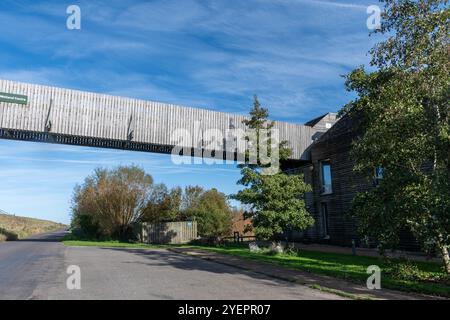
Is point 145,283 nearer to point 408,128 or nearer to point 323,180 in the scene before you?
point 408,128

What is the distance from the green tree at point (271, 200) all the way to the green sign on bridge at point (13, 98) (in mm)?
12989

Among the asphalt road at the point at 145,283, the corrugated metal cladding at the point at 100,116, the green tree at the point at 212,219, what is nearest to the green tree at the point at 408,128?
the asphalt road at the point at 145,283

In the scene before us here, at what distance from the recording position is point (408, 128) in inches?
422

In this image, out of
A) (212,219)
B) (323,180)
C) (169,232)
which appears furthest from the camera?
(169,232)

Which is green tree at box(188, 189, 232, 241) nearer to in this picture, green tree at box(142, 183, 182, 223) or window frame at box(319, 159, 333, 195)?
green tree at box(142, 183, 182, 223)

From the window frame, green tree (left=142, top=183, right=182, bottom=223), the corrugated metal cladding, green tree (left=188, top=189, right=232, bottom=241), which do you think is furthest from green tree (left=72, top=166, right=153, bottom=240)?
the window frame

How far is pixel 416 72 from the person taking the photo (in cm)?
1136

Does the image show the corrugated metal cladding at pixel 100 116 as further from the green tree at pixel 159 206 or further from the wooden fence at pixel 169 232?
the green tree at pixel 159 206

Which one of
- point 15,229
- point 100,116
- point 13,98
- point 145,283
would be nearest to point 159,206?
point 100,116

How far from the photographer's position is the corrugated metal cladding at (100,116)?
22.1m

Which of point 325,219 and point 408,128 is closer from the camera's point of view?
point 408,128

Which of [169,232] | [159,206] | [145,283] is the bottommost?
[145,283]

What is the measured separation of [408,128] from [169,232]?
24483mm

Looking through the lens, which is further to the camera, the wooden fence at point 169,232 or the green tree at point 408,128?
the wooden fence at point 169,232
